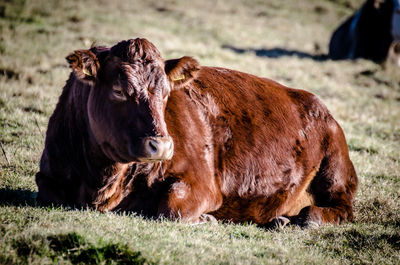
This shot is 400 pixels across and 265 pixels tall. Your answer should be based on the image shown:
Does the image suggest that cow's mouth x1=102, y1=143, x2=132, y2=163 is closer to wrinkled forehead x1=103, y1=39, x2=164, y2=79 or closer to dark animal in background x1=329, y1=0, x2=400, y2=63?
wrinkled forehead x1=103, y1=39, x2=164, y2=79

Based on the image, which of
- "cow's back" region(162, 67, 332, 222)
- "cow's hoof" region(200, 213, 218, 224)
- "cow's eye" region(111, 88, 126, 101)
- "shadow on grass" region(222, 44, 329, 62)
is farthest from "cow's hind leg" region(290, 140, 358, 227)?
"shadow on grass" region(222, 44, 329, 62)

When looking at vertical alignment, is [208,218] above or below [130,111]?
below

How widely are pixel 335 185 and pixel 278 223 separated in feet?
4.35

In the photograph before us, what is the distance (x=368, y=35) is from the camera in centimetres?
1967

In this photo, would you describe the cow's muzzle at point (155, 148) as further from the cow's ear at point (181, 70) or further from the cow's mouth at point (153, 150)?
the cow's ear at point (181, 70)

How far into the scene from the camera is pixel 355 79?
54.6 feet

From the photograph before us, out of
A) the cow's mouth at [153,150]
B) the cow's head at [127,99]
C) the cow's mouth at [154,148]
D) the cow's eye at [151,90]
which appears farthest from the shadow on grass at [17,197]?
the cow's eye at [151,90]

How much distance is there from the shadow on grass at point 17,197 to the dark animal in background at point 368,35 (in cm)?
1685

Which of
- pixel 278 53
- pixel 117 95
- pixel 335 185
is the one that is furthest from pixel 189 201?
pixel 278 53

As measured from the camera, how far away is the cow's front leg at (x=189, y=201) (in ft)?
17.0

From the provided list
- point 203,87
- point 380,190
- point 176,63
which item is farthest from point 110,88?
point 380,190

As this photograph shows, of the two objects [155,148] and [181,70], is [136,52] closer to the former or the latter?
[181,70]

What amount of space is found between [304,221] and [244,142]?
1.36 m

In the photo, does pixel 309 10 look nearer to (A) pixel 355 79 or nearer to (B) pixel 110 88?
(A) pixel 355 79
